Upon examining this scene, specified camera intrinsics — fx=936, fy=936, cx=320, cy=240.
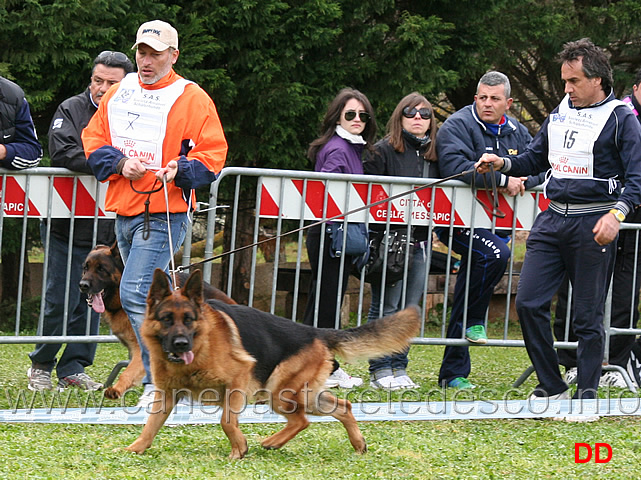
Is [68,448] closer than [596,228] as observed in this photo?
Yes

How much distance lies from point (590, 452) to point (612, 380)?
2526mm

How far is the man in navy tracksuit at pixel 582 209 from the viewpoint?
5789 millimetres

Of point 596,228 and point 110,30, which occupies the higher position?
point 110,30

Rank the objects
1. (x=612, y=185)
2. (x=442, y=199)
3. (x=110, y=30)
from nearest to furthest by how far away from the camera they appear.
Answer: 1. (x=612, y=185)
2. (x=442, y=199)
3. (x=110, y=30)

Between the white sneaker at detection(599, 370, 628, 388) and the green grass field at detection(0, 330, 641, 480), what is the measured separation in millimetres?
1241

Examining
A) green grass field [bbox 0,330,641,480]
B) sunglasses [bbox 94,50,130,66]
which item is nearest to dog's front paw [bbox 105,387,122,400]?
green grass field [bbox 0,330,641,480]

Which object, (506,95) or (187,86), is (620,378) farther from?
(187,86)

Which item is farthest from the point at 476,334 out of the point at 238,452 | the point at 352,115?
the point at 238,452

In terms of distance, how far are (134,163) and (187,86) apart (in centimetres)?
59

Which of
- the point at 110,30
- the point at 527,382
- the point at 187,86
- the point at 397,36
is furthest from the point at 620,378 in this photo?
the point at 110,30

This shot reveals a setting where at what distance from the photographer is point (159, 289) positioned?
4.68m

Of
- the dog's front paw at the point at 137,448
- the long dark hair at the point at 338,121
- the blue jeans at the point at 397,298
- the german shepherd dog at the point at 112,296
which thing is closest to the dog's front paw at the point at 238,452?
the dog's front paw at the point at 137,448

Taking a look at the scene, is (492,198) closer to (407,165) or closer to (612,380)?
(407,165)

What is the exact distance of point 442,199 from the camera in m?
7.12
